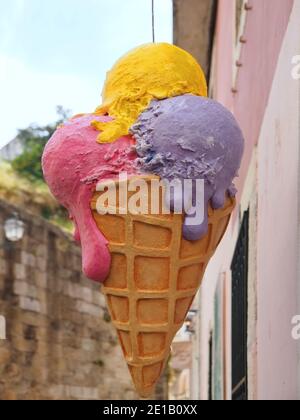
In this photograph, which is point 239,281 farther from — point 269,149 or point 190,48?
point 190,48

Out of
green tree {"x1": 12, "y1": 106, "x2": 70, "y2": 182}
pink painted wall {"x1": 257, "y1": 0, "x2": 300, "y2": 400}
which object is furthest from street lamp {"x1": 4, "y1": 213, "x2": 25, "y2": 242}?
pink painted wall {"x1": 257, "y1": 0, "x2": 300, "y2": 400}

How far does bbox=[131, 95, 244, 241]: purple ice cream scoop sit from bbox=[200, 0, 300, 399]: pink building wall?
24.3 inches

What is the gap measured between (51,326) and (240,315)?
32.8 ft

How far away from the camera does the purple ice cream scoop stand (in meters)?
3.66

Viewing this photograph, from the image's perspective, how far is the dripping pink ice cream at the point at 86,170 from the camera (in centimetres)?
370

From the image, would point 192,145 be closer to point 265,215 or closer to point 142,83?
point 142,83

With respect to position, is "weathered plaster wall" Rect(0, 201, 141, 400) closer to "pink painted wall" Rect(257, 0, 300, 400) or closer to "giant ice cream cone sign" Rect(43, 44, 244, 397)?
"pink painted wall" Rect(257, 0, 300, 400)

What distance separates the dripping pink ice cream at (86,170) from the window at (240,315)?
3.21 m

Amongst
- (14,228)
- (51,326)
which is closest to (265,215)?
(14,228)

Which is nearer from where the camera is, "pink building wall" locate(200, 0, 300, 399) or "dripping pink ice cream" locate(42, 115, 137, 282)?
"dripping pink ice cream" locate(42, 115, 137, 282)

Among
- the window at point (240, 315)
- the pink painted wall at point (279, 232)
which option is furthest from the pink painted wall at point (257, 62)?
the window at point (240, 315)

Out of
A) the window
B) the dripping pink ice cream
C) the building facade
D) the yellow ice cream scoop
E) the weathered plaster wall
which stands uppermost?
the yellow ice cream scoop

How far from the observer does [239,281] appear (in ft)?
25.5

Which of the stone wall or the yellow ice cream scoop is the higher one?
the yellow ice cream scoop
